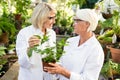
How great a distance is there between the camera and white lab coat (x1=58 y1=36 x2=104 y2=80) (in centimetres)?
312

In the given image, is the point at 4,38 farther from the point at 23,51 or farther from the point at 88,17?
the point at 88,17

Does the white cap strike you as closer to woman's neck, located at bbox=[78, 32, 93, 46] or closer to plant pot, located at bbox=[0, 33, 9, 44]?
woman's neck, located at bbox=[78, 32, 93, 46]

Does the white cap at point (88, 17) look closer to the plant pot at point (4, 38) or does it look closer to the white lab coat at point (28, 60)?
the white lab coat at point (28, 60)

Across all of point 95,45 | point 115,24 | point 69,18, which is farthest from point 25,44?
point 69,18

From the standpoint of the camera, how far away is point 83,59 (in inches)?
127

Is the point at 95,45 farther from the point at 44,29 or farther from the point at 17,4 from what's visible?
the point at 17,4

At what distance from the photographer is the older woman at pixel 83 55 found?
3115 millimetres

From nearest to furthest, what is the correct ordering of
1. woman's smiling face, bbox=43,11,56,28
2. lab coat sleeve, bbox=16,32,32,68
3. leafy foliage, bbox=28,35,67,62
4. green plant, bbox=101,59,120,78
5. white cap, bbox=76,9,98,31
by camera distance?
leafy foliage, bbox=28,35,67,62 < white cap, bbox=76,9,98,31 < lab coat sleeve, bbox=16,32,32,68 < woman's smiling face, bbox=43,11,56,28 < green plant, bbox=101,59,120,78

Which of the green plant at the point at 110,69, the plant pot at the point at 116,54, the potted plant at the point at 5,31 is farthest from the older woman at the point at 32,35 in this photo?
the potted plant at the point at 5,31

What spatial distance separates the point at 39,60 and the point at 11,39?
3.13m

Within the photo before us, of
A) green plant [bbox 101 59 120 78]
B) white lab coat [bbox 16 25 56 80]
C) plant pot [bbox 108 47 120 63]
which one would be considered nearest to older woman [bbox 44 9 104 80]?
white lab coat [bbox 16 25 56 80]

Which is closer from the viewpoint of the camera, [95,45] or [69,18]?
[95,45]

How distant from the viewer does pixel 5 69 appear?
5336mm

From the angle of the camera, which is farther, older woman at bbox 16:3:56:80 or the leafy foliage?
older woman at bbox 16:3:56:80
